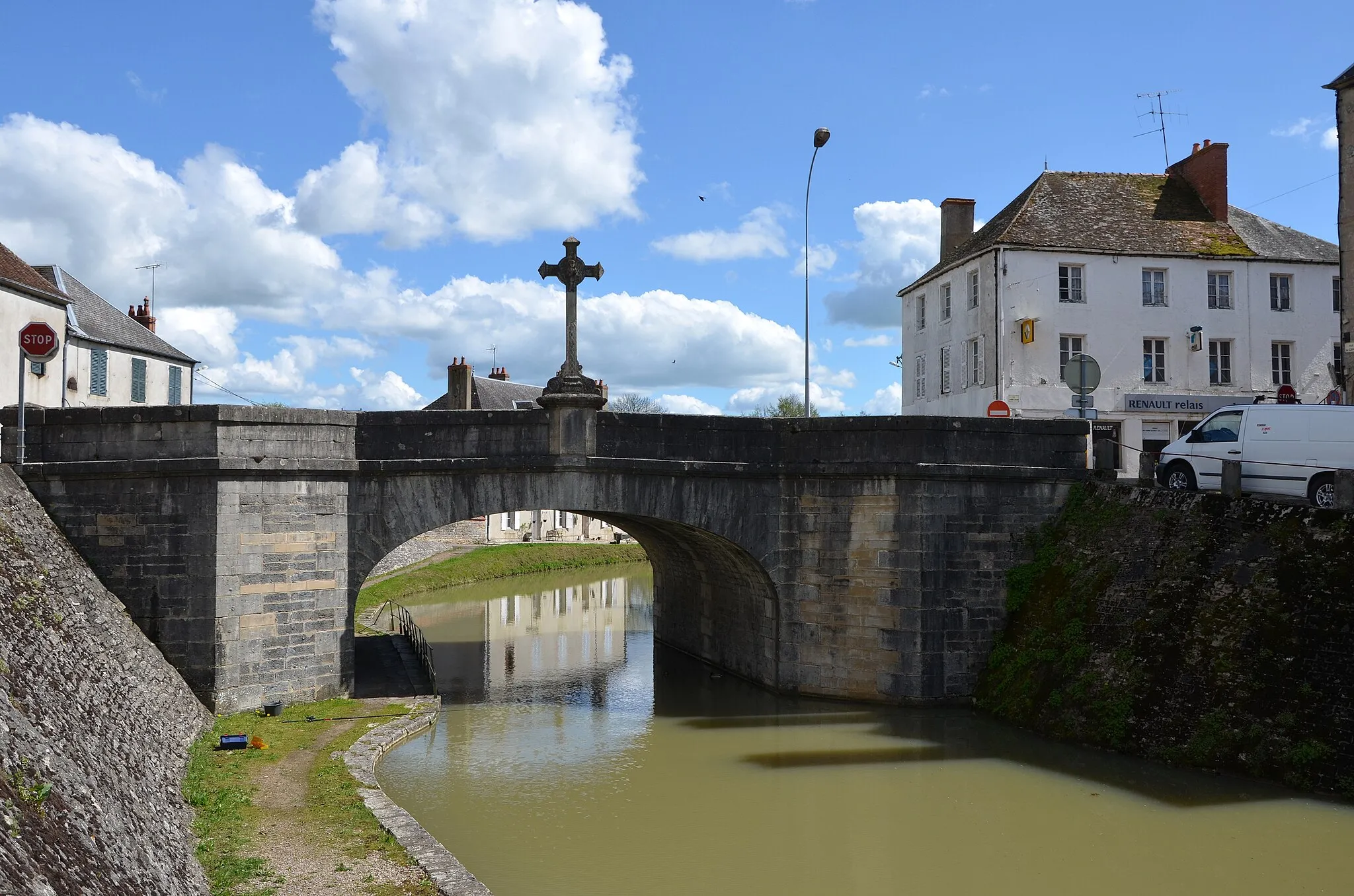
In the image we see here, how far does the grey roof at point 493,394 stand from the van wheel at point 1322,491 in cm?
3591

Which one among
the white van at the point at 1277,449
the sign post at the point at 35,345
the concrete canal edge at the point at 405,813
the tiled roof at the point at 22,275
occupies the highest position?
the tiled roof at the point at 22,275

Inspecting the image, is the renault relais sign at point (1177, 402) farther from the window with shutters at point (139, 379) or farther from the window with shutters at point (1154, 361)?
the window with shutters at point (139, 379)

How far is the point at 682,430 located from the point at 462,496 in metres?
3.46

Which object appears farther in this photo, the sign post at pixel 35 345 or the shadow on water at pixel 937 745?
the sign post at pixel 35 345

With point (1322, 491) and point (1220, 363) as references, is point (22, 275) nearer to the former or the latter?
point (1322, 491)

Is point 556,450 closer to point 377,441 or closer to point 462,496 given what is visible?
point 462,496

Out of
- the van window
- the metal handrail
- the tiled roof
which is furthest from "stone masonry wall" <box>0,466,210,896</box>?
the van window

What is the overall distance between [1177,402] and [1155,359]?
1249mm

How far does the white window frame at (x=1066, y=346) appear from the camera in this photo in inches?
1053

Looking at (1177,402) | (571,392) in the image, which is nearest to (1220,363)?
(1177,402)

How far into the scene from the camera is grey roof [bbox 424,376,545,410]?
48.1m

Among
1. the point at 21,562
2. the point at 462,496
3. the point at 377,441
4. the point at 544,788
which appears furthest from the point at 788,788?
the point at 21,562

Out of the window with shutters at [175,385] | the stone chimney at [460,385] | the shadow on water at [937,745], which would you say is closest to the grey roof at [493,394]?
the stone chimney at [460,385]

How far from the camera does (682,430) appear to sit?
16.0 metres
